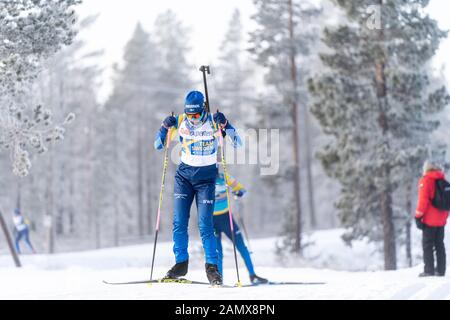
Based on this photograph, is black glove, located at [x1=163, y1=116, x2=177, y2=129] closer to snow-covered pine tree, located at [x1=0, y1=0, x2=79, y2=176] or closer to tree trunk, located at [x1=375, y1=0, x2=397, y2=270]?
snow-covered pine tree, located at [x1=0, y1=0, x2=79, y2=176]

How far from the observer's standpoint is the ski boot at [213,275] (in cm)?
749

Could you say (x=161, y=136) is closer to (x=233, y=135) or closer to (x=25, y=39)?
(x=233, y=135)

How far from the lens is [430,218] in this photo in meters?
9.97

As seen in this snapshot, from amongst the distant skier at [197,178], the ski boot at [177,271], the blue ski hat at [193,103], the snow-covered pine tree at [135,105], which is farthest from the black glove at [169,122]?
the snow-covered pine tree at [135,105]

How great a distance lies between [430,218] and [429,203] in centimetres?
27

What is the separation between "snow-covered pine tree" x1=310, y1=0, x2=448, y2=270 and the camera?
58.9ft

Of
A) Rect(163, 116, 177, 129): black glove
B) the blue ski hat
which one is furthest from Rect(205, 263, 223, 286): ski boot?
the blue ski hat

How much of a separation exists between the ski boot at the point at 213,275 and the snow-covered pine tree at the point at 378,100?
37.3 ft

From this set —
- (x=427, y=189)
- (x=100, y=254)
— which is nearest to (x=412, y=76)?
(x=427, y=189)

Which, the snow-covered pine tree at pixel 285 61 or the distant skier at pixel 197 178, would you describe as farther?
the snow-covered pine tree at pixel 285 61

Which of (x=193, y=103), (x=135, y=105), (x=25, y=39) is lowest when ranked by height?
(x=193, y=103)

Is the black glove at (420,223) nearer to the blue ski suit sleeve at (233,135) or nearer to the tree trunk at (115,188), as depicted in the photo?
the blue ski suit sleeve at (233,135)

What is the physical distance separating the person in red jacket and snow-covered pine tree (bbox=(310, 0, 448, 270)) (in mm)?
7833

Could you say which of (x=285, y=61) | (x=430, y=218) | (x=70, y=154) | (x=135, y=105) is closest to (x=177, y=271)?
(x=430, y=218)
